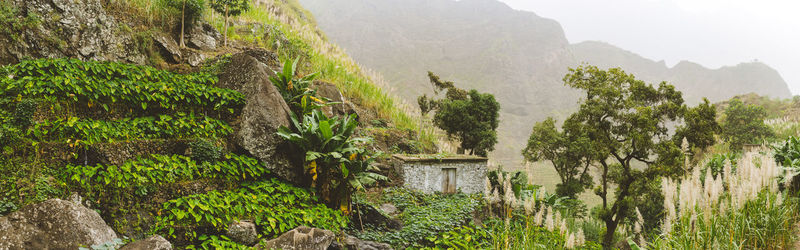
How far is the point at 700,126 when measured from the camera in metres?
12.3

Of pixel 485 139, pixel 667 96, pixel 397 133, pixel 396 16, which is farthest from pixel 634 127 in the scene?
pixel 396 16

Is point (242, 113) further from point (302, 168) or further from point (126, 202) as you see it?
point (126, 202)

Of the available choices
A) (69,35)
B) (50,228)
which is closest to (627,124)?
(50,228)

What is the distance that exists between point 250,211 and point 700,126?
14.5 m

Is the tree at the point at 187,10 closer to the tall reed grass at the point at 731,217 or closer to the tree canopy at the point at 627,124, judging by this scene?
the tall reed grass at the point at 731,217

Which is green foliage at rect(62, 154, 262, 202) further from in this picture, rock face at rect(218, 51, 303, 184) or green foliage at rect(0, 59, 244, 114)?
green foliage at rect(0, 59, 244, 114)

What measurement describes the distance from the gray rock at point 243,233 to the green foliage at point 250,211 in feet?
0.35

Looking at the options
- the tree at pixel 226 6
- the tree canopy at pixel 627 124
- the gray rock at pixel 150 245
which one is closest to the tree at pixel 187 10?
the tree at pixel 226 6

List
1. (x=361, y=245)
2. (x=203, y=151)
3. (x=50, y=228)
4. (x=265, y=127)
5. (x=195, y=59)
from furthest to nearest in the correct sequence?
(x=195, y=59), (x=265, y=127), (x=361, y=245), (x=203, y=151), (x=50, y=228)

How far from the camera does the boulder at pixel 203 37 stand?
1055 cm

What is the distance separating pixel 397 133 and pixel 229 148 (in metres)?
7.84

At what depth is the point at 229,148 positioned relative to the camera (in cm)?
616

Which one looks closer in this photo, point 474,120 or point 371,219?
point 371,219

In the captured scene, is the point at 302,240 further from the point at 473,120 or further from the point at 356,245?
the point at 473,120
